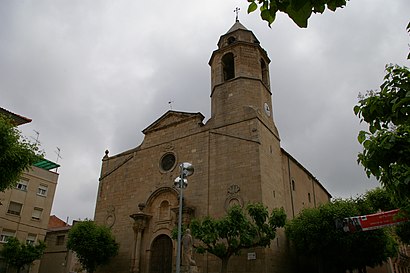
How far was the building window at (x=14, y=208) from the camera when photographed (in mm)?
24969

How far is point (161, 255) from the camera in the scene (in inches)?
739

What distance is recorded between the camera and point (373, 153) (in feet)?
16.4

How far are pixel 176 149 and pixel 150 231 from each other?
4865 millimetres

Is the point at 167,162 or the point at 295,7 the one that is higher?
the point at 167,162

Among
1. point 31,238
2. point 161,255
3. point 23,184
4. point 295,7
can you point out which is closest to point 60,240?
point 31,238

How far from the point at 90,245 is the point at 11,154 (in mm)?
8677

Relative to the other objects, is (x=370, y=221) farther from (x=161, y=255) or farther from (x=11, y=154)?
(x=11, y=154)

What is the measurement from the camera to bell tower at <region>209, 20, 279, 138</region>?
1992cm

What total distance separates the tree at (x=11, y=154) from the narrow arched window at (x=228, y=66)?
12990mm

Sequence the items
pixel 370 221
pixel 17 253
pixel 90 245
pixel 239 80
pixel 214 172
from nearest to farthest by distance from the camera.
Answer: pixel 370 221 < pixel 90 245 < pixel 214 172 < pixel 239 80 < pixel 17 253

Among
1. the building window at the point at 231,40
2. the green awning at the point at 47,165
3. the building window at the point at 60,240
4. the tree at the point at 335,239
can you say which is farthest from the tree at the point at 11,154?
the building window at the point at 60,240

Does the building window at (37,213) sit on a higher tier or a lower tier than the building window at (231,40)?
lower

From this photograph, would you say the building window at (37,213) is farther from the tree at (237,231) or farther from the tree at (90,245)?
the tree at (237,231)

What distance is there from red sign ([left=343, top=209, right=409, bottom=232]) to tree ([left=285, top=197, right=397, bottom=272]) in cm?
84
